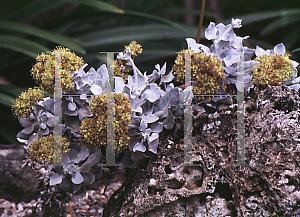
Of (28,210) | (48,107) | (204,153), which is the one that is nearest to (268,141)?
(204,153)

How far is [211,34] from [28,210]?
653 mm

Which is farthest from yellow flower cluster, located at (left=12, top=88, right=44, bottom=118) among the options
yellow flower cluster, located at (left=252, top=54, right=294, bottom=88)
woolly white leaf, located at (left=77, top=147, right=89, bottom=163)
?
yellow flower cluster, located at (left=252, top=54, right=294, bottom=88)

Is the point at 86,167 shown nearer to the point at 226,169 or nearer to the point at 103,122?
the point at 103,122

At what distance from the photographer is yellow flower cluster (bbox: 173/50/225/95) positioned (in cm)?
57

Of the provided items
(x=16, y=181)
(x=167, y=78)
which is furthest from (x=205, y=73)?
(x=16, y=181)

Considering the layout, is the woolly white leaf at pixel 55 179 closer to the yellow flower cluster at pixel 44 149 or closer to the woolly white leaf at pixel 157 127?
the yellow flower cluster at pixel 44 149

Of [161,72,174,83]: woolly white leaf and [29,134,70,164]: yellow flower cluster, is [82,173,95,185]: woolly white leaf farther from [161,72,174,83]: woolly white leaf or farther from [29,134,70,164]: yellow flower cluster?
[161,72,174,83]: woolly white leaf

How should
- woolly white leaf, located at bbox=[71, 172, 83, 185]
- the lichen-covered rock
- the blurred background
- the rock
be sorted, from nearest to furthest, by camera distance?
the lichen-covered rock
woolly white leaf, located at bbox=[71, 172, 83, 185]
the rock
the blurred background

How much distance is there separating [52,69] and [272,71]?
471 mm

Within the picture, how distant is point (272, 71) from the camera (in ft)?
1.94

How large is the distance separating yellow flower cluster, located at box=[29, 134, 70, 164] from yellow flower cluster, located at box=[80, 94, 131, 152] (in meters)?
0.08

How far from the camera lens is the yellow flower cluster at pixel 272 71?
0.59 metres

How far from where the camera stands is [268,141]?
1.65 ft

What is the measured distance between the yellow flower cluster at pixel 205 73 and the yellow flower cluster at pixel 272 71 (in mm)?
86
